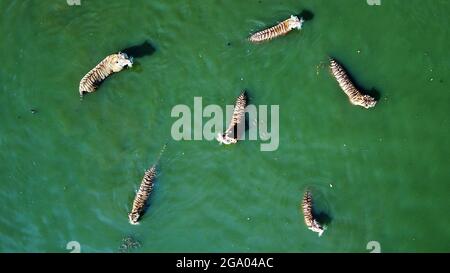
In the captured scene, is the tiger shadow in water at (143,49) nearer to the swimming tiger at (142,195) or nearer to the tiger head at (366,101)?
the swimming tiger at (142,195)

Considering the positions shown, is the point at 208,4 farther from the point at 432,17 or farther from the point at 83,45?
the point at 432,17

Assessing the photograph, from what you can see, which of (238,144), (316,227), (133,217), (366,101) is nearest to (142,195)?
(133,217)

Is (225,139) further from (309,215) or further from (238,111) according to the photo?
(309,215)

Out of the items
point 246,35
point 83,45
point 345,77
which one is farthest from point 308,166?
point 83,45

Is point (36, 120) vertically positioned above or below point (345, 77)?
below

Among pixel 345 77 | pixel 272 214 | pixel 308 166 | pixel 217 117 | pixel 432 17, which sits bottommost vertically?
pixel 272 214

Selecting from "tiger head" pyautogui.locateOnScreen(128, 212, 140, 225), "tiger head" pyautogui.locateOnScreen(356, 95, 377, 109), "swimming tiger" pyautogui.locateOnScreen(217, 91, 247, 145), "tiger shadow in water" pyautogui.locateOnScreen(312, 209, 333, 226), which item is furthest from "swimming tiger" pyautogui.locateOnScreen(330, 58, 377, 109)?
"tiger head" pyautogui.locateOnScreen(128, 212, 140, 225)
